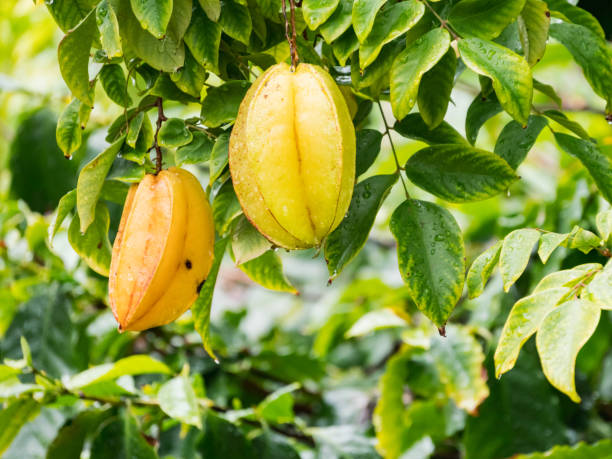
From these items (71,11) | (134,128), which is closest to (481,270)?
(134,128)

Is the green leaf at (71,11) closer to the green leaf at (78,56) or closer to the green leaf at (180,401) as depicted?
the green leaf at (78,56)

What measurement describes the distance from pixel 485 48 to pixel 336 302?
0.99 meters

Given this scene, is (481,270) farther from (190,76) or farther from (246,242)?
(190,76)

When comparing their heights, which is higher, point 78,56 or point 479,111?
point 78,56

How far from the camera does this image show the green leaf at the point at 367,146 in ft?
2.44

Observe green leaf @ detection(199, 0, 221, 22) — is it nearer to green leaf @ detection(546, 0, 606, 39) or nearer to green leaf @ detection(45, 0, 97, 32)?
green leaf @ detection(45, 0, 97, 32)

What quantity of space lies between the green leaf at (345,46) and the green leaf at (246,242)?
19 cm

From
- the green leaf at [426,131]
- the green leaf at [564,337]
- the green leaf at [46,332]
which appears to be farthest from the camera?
the green leaf at [46,332]

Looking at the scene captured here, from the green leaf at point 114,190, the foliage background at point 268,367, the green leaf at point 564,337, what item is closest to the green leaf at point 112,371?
the foliage background at point 268,367

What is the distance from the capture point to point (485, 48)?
63 cm

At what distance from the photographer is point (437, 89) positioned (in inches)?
26.5

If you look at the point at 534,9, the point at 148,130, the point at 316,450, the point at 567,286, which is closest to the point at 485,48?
the point at 534,9

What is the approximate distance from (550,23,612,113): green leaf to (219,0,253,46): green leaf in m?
0.35

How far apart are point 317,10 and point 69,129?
29 cm
